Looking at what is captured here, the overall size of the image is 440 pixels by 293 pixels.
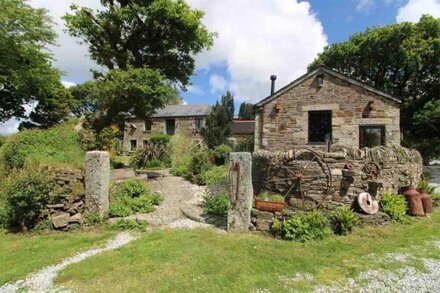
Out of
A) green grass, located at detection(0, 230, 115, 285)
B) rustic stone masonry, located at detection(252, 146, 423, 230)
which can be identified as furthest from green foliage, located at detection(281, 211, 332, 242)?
green grass, located at detection(0, 230, 115, 285)

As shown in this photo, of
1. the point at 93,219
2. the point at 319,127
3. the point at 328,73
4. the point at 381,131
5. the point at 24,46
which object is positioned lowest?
the point at 93,219

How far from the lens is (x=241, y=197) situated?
7363 millimetres

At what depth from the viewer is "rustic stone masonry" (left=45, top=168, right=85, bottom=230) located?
26.0ft

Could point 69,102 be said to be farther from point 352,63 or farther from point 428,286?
point 428,286

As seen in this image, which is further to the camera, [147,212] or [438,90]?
[438,90]

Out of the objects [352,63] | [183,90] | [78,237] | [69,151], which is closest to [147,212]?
[78,237]

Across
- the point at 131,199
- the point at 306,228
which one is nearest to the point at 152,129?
the point at 131,199

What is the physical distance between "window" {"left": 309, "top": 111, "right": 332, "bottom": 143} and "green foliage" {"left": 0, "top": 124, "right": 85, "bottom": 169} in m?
11.0

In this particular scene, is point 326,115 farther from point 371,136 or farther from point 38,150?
point 38,150

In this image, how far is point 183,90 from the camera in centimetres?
1831

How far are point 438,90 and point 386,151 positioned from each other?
1734 centimetres

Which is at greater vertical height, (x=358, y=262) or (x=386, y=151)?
(x=386, y=151)

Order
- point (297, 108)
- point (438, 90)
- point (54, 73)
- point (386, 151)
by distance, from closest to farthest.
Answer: point (386, 151)
point (297, 108)
point (54, 73)
point (438, 90)

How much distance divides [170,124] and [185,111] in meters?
2.19
